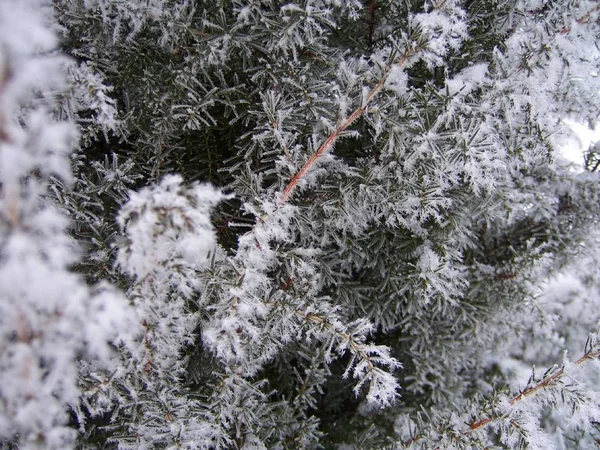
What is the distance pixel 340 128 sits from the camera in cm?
74

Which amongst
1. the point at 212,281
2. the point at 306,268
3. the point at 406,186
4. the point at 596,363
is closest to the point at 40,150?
the point at 212,281

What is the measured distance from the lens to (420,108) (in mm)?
821

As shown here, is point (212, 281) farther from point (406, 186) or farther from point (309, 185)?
point (406, 186)

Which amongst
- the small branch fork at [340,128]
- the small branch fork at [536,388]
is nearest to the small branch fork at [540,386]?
A: the small branch fork at [536,388]

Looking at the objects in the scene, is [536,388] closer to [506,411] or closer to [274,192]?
[506,411]

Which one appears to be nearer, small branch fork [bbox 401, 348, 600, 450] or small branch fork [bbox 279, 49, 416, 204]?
small branch fork [bbox 279, 49, 416, 204]

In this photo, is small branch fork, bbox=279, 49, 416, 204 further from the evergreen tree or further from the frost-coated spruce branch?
the frost-coated spruce branch

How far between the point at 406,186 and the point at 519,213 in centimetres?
49

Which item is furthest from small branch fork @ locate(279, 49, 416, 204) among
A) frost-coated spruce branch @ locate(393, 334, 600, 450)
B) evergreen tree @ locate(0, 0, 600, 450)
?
frost-coated spruce branch @ locate(393, 334, 600, 450)

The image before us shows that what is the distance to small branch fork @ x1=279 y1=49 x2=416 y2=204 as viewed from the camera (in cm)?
72

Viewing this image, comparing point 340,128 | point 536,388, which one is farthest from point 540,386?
point 340,128

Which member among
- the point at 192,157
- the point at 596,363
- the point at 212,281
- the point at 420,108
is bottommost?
the point at 596,363

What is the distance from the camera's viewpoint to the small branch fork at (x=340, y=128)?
2.35 ft

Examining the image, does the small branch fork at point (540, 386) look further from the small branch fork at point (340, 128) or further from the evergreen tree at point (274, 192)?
the small branch fork at point (340, 128)
